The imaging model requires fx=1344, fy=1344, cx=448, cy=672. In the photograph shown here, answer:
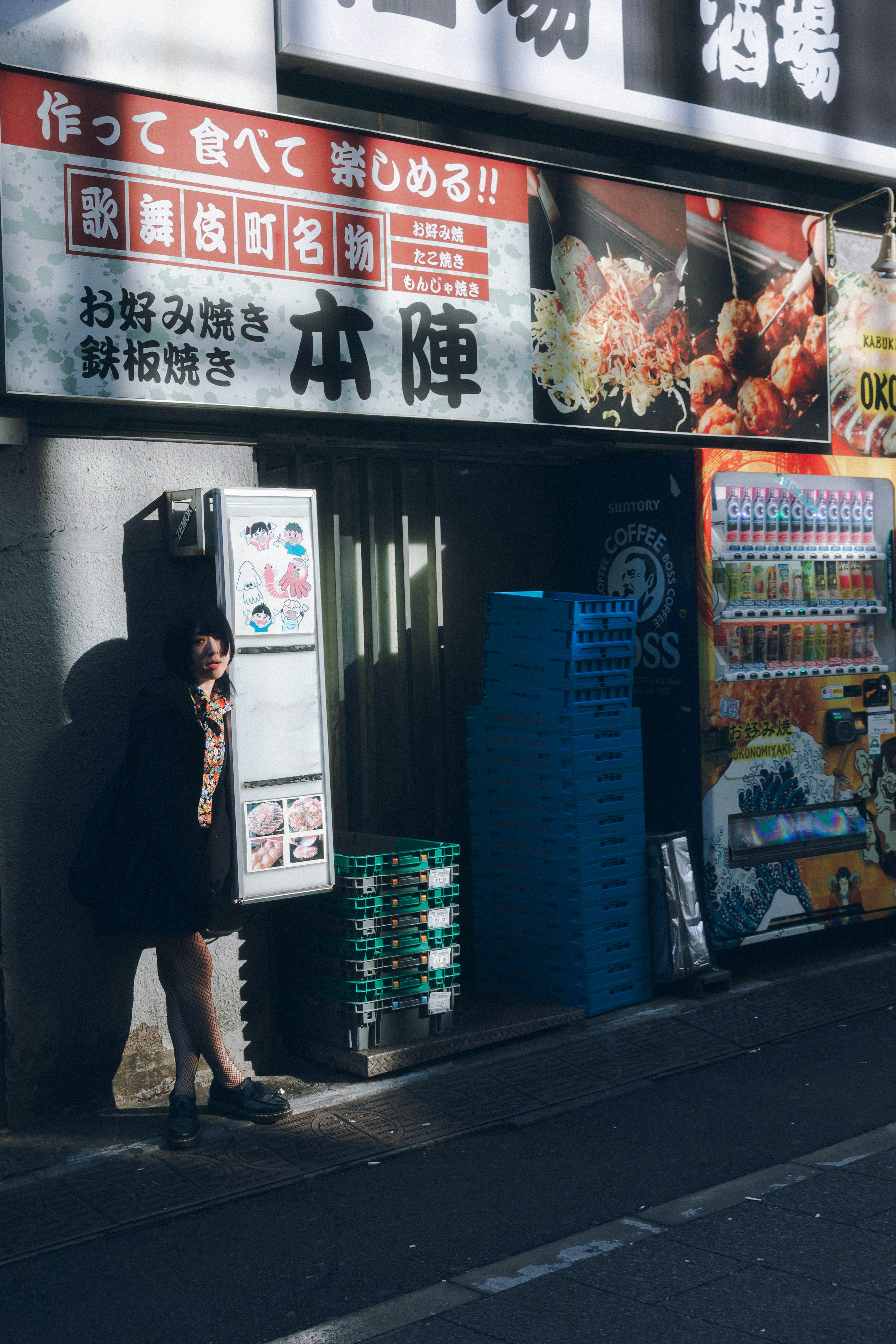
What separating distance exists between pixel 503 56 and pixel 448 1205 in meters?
5.95

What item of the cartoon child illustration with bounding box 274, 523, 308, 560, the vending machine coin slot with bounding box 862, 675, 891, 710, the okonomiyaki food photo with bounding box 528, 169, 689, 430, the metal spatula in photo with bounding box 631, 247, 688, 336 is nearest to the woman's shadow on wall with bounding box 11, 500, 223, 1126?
the cartoon child illustration with bounding box 274, 523, 308, 560

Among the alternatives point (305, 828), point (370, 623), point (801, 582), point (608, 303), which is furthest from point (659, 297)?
point (305, 828)

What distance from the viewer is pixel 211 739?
18.7 feet

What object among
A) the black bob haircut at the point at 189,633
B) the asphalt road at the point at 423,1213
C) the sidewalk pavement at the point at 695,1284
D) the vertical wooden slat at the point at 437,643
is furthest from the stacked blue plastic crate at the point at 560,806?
the sidewalk pavement at the point at 695,1284

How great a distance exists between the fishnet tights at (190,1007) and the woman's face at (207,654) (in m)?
1.10

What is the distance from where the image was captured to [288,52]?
6.56 m

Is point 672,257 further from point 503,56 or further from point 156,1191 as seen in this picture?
point 156,1191

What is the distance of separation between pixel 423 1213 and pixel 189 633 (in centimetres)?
245

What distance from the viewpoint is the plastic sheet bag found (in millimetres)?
7172

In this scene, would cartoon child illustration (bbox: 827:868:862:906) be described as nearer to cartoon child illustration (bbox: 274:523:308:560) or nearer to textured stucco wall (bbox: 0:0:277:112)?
cartoon child illustration (bbox: 274:523:308:560)

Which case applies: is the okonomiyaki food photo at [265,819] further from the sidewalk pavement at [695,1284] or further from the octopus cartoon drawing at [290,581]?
the sidewalk pavement at [695,1284]

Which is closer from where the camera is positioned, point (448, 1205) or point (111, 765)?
point (448, 1205)

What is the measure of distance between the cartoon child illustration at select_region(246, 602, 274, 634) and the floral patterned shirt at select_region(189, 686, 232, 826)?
0.31 m

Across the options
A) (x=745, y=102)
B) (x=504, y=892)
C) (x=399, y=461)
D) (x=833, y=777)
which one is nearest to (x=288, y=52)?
(x=399, y=461)
